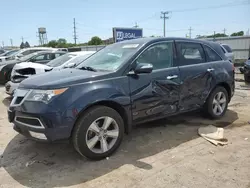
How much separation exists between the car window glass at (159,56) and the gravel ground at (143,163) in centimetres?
127

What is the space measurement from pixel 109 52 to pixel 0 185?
8.65 ft

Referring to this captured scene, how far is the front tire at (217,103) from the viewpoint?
4.84 meters

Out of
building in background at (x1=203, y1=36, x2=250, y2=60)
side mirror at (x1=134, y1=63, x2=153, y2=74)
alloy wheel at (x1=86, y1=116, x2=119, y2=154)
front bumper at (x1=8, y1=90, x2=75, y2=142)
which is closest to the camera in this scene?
front bumper at (x1=8, y1=90, x2=75, y2=142)

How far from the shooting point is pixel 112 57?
4.06 m

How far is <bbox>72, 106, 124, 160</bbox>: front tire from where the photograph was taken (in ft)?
10.4

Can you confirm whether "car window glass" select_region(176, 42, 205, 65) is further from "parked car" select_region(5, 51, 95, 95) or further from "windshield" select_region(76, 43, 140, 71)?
"parked car" select_region(5, 51, 95, 95)

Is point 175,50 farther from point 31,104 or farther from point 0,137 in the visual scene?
point 0,137

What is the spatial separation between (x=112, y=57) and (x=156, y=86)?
0.89 meters

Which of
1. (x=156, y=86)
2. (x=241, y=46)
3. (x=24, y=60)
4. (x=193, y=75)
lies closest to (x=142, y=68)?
(x=156, y=86)

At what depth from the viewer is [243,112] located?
5566 millimetres

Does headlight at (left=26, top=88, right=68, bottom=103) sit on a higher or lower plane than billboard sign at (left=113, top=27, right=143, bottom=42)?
lower

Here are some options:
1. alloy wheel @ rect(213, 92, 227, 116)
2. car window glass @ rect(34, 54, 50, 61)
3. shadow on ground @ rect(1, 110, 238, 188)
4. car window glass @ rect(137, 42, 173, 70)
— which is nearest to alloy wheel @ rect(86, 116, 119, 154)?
shadow on ground @ rect(1, 110, 238, 188)

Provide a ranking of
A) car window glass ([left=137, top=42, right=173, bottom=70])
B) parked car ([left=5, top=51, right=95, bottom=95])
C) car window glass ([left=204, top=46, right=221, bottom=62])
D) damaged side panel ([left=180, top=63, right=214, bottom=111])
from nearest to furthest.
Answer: car window glass ([left=137, top=42, right=173, bottom=70]), damaged side panel ([left=180, top=63, right=214, bottom=111]), car window glass ([left=204, top=46, right=221, bottom=62]), parked car ([left=5, top=51, right=95, bottom=95])

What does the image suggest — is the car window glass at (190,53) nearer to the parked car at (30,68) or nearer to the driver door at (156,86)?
the driver door at (156,86)
